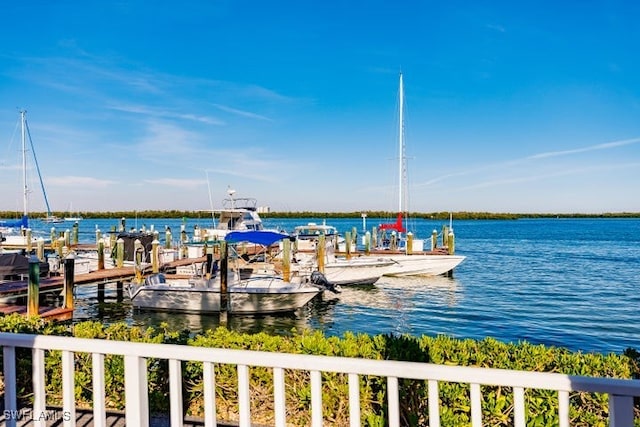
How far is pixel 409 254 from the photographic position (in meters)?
28.4

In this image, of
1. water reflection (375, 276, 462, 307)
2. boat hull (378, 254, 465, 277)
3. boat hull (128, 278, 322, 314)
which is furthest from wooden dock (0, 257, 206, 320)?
boat hull (378, 254, 465, 277)

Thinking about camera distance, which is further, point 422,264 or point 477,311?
point 422,264

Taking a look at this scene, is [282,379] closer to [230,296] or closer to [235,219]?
[230,296]

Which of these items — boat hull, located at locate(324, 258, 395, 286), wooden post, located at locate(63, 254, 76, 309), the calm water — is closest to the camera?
wooden post, located at locate(63, 254, 76, 309)

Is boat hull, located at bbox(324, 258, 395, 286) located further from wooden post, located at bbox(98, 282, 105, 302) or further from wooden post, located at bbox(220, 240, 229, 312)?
wooden post, located at bbox(98, 282, 105, 302)

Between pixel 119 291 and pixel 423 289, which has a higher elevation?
pixel 119 291

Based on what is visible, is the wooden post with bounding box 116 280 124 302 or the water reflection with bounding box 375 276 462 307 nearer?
the wooden post with bounding box 116 280 124 302

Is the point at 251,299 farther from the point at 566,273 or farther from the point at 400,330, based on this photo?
the point at 566,273

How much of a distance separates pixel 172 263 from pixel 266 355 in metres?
22.1

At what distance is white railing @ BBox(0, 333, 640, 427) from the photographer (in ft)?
6.85

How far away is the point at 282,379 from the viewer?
2.48 metres

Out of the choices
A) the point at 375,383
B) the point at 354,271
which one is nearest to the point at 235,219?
the point at 354,271

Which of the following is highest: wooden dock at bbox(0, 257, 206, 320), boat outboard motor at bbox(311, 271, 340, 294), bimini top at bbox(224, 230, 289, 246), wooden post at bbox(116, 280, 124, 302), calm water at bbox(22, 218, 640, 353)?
bimini top at bbox(224, 230, 289, 246)

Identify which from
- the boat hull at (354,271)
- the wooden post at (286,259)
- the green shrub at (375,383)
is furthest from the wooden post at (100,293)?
the green shrub at (375,383)
